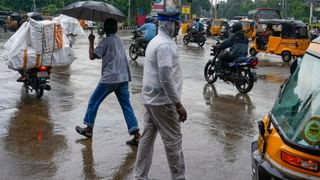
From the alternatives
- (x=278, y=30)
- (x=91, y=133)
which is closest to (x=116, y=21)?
(x=91, y=133)

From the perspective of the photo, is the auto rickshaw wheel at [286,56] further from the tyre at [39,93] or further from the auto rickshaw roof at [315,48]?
the auto rickshaw roof at [315,48]

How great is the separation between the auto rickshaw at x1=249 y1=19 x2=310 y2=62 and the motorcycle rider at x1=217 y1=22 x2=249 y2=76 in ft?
28.0

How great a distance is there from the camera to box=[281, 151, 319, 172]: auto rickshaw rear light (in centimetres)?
351

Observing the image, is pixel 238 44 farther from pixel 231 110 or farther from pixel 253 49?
pixel 253 49

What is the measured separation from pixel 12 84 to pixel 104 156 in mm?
6306

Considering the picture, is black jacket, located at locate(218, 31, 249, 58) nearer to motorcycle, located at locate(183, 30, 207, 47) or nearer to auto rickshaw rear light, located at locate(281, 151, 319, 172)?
auto rickshaw rear light, located at locate(281, 151, 319, 172)

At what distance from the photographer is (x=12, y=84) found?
12000mm

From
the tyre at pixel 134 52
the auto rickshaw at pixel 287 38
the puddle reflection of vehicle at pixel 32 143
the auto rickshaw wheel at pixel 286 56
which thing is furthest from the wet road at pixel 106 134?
the auto rickshaw wheel at pixel 286 56

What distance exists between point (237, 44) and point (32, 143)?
605cm

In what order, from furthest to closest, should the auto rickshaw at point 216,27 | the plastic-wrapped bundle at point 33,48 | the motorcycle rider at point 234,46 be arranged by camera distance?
the auto rickshaw at point 216,27
the motorcycle rider at point 234,46
the plastic-wrapped bundle at point 33,48

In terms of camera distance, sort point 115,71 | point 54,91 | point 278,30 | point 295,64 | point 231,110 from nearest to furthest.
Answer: point 295,64
point 115,71
point 231,110
point 54,91
point 278,30

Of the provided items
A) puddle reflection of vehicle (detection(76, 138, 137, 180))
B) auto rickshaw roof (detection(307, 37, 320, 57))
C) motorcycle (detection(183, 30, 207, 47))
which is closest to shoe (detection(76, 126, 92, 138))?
puddle reflection of vehicle (detection(76, 138, 137, 180))

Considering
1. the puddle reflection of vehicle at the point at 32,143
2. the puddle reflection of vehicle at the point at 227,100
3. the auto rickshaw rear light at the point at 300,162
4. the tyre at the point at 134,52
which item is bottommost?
the puddle reflection of vehicle at the point at 227,100

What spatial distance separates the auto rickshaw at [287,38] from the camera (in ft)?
65.6
